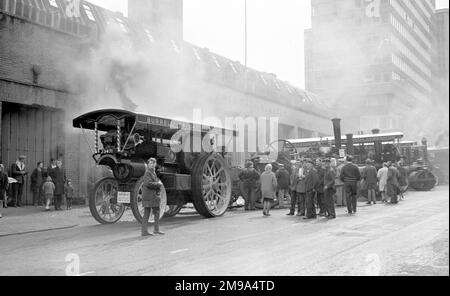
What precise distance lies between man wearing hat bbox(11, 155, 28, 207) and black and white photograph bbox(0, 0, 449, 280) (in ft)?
0.19

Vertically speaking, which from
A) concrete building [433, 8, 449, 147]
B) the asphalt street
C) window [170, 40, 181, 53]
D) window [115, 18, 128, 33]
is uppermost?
window [115, 18, 128, 33]

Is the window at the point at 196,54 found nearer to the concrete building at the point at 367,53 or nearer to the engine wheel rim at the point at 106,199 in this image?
the concrete building at the point at 367,53

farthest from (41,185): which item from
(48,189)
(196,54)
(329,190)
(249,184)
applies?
(196,54)

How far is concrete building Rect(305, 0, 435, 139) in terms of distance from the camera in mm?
7738

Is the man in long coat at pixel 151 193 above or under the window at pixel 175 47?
under

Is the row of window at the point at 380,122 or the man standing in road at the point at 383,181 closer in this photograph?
the man standing in road at the point at 383,181

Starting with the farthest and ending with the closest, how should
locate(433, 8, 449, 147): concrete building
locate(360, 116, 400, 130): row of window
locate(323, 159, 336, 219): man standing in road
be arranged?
locate(360, 116, 400, 130): row of window
locate(323, 159, 336, 219): man standing in road
locate(433, 8, 449, 147): concrete building

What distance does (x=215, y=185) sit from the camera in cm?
998

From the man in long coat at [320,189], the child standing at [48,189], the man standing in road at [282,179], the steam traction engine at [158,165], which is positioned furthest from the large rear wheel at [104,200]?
the man standing in road at [282,179]

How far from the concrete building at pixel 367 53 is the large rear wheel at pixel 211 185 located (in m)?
3.69

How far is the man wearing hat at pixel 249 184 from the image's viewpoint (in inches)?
471

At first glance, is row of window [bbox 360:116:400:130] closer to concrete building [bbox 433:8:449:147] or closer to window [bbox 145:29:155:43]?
window [bbox 145:29:155:43]

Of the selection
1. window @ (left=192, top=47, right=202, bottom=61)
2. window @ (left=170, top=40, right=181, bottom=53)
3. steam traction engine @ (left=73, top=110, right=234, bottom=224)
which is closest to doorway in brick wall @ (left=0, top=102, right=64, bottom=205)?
window @ (left=170, top=40, right=181, bottom=53)

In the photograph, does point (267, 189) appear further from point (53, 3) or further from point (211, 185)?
point (53, 3)
